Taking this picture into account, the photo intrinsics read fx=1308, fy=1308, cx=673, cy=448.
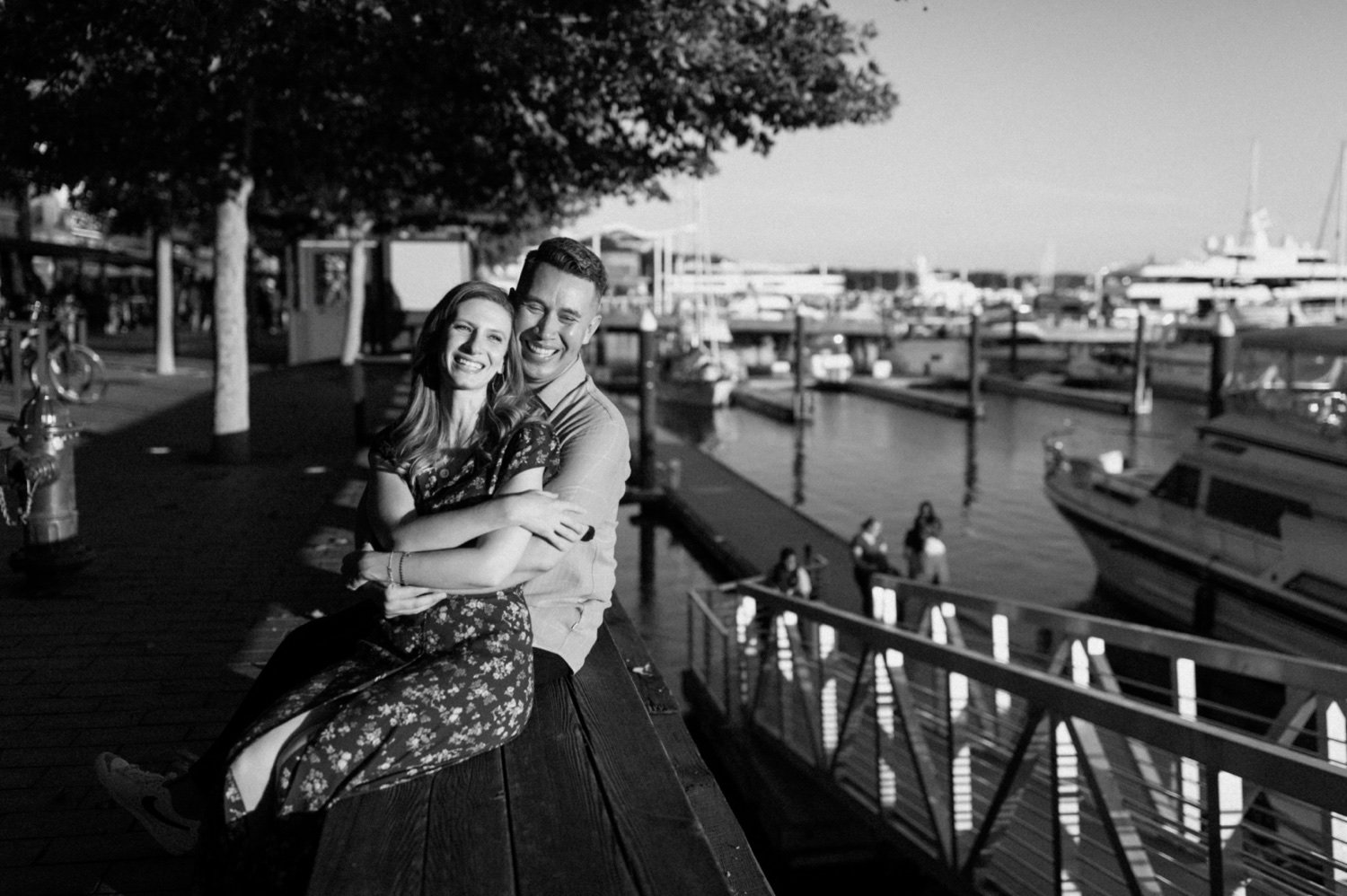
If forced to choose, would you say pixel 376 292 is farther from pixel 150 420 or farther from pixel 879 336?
pixel 879 336

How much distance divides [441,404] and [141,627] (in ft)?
13.3

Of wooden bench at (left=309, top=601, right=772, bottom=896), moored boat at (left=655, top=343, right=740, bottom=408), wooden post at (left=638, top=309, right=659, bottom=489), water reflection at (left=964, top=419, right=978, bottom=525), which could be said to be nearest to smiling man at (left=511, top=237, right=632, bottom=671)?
wooden bench at (left=309, top=601, right=772, bottom=896)

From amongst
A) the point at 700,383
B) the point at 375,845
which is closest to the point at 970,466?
the point at 700,383

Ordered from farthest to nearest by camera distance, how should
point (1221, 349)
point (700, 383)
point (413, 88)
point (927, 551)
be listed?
point (700, 383) < point (1221, 349) < point (927, 551) < point (413, 88)

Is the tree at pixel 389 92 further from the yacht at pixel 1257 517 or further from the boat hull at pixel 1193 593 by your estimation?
the boat hull at pixel 1193 593

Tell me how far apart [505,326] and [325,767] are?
129 cm

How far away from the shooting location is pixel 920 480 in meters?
31.1

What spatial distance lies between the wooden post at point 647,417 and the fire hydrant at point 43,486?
46.9 ft

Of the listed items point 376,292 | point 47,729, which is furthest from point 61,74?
point 376,292

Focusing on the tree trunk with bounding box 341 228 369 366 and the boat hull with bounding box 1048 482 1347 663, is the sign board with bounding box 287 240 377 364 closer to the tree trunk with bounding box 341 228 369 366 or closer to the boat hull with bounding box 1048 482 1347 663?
the tree trunk with bounding box 341 228 369 366

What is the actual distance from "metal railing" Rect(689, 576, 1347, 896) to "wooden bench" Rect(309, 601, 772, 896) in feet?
4.79

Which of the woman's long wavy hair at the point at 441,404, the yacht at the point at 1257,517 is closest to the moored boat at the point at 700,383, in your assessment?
the yacht at the point at 1257,517

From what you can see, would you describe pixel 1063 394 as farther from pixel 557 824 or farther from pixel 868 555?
pixel 557 824

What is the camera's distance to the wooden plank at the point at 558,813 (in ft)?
9.04
